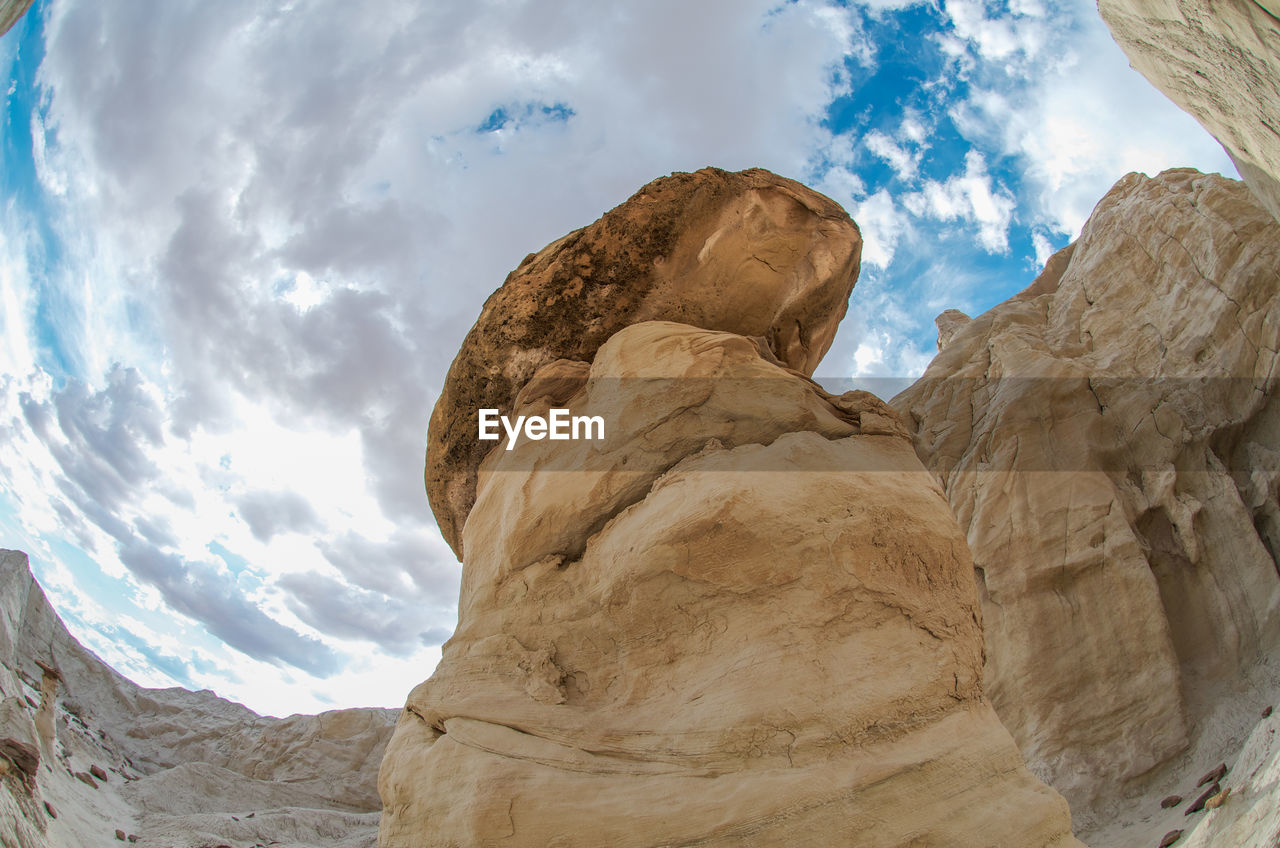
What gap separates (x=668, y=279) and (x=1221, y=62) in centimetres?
383

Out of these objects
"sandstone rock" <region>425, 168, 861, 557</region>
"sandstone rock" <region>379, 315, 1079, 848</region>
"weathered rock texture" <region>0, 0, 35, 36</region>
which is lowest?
"sandstone rock" <region>379, 315, 1079, 848</region>

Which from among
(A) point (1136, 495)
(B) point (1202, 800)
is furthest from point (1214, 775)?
(A) point (1136, 495)

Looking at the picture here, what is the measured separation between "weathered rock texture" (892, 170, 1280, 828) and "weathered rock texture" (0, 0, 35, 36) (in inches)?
482

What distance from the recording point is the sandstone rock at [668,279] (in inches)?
235

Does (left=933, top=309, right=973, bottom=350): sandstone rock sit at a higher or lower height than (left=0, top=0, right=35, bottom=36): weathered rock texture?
higher

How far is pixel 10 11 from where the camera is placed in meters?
4.84

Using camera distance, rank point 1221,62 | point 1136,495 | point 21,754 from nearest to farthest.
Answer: point 1221,62, point 21,754, point 1136,495

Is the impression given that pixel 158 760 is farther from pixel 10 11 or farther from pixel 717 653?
pixel 717 653

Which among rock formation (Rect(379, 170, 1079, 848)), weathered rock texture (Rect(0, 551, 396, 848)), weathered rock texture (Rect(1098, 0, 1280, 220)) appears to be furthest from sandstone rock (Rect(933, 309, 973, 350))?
weathered rock texture (Rect(0, 551, 396, 848))

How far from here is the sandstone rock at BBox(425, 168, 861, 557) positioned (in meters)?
5.98

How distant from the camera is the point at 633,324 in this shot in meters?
5.79

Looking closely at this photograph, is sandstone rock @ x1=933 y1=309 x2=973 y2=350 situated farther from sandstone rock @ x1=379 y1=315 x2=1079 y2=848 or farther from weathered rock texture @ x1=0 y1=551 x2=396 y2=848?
weathered rock texture @ x1=0 y1=551 x2=396 y2=848

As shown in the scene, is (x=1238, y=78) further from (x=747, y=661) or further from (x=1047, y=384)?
(x=1047, y=384)

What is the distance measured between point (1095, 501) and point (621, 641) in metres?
9.09
